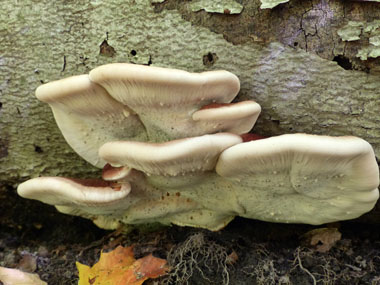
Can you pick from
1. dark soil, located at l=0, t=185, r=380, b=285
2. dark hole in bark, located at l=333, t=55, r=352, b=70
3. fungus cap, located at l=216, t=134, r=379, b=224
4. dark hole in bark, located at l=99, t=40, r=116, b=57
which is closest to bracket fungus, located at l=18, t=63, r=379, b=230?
fungus cap, located at l=216, t=134, r=379, b=224

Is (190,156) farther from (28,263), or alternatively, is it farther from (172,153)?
(28,263)

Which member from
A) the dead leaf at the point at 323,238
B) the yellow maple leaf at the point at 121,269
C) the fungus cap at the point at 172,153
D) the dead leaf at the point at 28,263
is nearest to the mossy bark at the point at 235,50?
the fungus cap at the point at 172,153

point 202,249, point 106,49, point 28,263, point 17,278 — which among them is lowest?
point 28,263

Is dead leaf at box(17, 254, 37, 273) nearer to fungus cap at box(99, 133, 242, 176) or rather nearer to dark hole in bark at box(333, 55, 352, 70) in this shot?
fungus cap at box(99, 133, 242, 176)

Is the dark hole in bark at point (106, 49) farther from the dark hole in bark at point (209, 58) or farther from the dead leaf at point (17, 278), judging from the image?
the dead leaf at point (17, 278)

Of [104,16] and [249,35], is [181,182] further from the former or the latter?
[104,16]

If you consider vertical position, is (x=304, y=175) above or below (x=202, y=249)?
above

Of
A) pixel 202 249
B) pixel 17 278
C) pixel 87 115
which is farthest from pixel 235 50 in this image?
pixel 17 278
